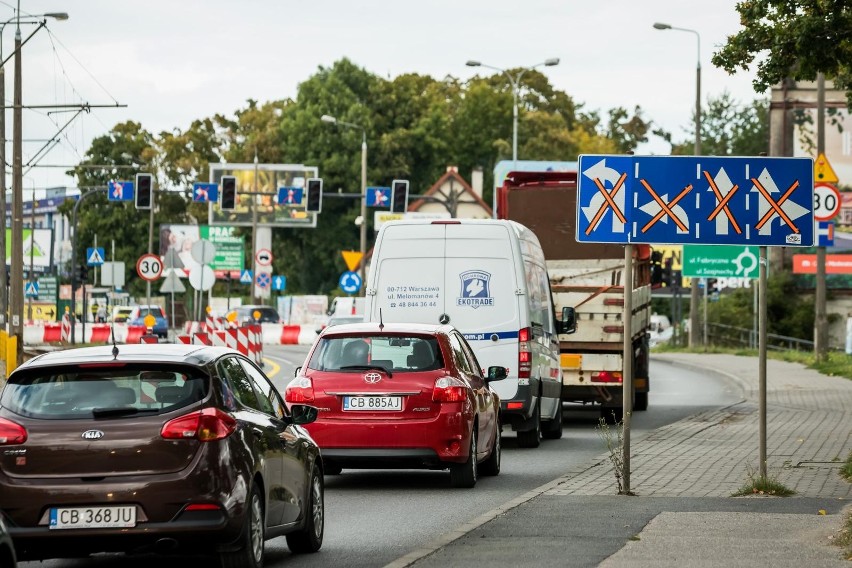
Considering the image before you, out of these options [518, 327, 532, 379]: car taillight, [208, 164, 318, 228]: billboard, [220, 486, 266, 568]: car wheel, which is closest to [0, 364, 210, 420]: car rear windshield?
[220, 486, 266, 568]: car wheel

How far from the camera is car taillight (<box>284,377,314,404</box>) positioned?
15.5 metres

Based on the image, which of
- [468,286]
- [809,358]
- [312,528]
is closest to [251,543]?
[312,528]

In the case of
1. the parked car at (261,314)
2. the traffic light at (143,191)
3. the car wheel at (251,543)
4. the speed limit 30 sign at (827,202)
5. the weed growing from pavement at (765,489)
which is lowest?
the parked car at (261,314)

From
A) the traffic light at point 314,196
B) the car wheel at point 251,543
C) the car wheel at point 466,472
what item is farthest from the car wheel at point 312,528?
the traffic light at point 314,196

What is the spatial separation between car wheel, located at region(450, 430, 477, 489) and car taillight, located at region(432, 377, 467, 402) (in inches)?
19.0

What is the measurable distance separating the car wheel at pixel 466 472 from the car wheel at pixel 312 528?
424 cm

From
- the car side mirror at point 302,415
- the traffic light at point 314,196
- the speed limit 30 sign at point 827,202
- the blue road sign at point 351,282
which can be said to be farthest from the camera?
the traffic light at point 314,196

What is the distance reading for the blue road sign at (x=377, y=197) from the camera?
68125 mm


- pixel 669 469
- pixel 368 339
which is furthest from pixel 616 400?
pixel 368 339

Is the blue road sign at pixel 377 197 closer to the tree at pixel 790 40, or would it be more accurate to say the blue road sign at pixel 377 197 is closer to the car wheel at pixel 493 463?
the tree at pixel 790 40

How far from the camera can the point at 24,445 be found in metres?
9.20

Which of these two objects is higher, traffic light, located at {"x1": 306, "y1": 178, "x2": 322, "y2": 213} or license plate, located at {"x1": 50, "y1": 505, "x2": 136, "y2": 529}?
traffic light, located at {"x1": 306, "y1": 178, "x2": 322, "y2": 213}

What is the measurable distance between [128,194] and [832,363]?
133ft

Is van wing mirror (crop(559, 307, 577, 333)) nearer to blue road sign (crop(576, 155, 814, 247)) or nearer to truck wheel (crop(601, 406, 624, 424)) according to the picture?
truck wheel (crop(601, 406, 624, 424))
